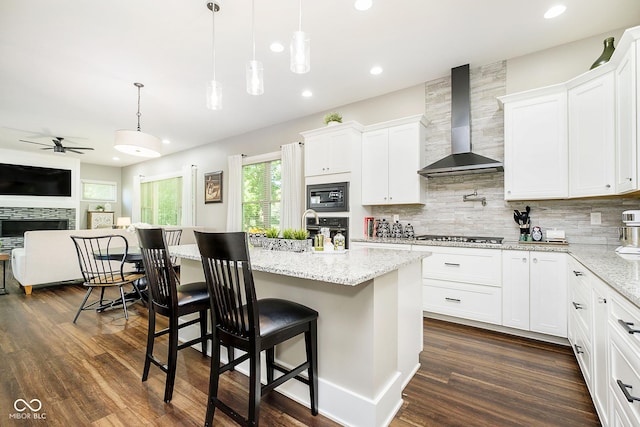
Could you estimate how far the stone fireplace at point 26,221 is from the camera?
23.9 feet

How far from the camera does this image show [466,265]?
2879 mm

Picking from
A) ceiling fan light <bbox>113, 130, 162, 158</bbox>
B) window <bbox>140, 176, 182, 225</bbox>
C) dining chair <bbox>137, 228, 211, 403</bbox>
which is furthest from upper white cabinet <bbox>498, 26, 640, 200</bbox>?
Answer: window <bbox>140, 176, 182, 225</bbox>

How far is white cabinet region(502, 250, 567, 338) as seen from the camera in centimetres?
245

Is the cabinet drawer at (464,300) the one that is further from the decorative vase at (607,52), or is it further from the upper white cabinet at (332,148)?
the decorative vase at (607,52)

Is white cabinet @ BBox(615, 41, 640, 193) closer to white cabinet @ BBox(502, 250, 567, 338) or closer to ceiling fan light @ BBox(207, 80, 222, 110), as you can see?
white cabinet @ BBox(502, 250, 567, 338)

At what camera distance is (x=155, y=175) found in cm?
807

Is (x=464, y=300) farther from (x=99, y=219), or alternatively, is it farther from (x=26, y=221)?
(x=99, y=219)

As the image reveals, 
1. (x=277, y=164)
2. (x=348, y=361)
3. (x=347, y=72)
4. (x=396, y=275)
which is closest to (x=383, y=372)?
(x=348, y=361)

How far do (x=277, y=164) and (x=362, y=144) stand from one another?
198 centimetres

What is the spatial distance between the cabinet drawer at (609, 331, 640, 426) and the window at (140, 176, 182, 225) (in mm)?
7510

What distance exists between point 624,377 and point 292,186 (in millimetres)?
4137

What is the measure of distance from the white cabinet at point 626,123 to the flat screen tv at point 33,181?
426 inches

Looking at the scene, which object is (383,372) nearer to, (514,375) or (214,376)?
(214,376)

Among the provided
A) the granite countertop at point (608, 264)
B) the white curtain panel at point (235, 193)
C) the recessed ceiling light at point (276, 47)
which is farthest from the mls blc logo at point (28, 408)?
the white curtain panel at point (235, 193)
